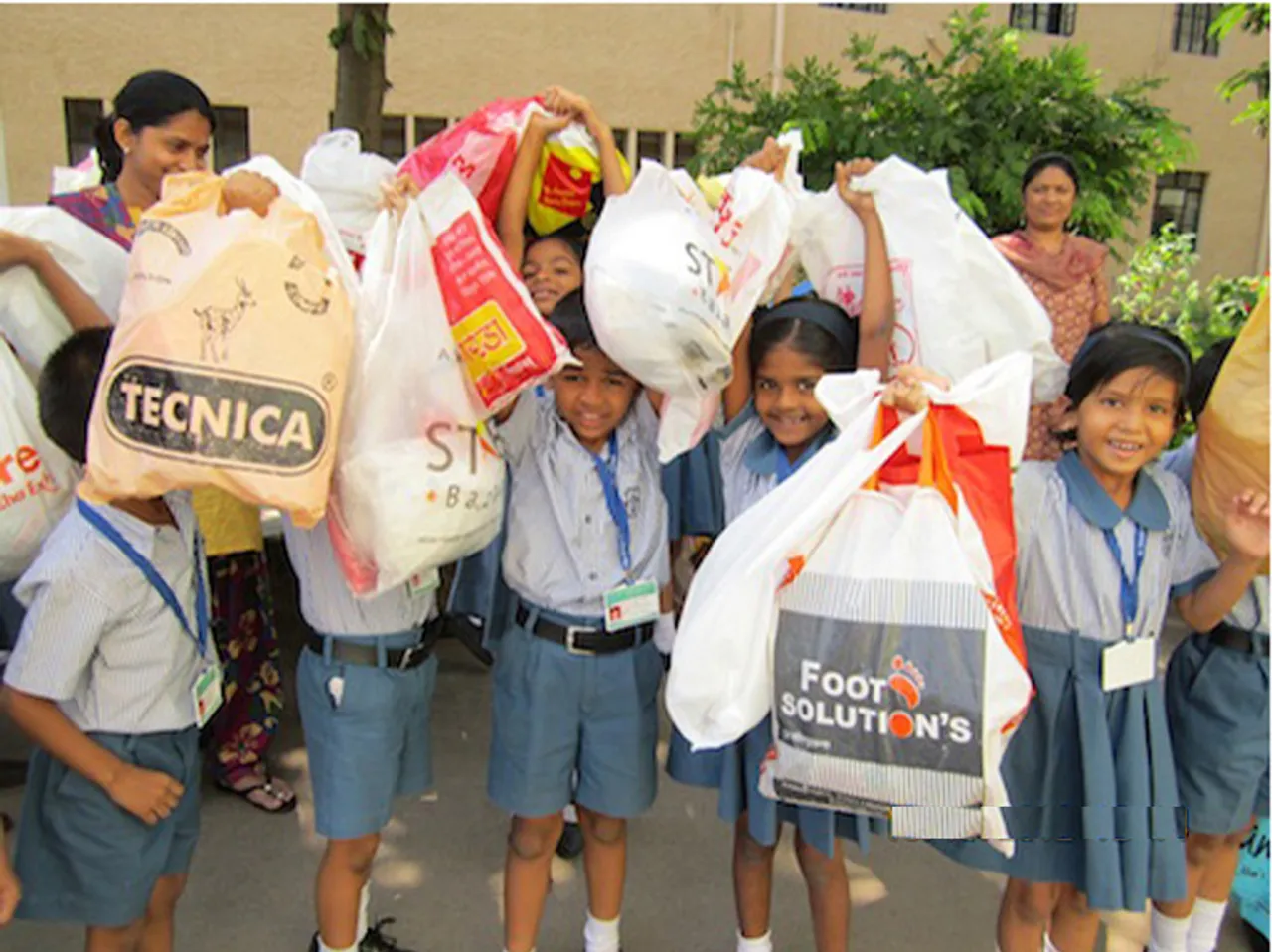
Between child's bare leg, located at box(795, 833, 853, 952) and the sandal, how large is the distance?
5.20 ft

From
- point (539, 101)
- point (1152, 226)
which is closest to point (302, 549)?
point (539, 101)

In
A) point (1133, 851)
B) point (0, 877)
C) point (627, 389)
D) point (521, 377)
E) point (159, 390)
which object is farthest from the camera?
point (627, 389)

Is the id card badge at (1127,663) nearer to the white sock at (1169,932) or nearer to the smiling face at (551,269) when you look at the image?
the white sock at (1169,932)

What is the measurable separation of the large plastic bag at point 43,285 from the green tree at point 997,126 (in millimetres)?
3414

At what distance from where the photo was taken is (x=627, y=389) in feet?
6.52

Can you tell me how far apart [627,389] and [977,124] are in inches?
144

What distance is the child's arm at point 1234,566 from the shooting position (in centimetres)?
165

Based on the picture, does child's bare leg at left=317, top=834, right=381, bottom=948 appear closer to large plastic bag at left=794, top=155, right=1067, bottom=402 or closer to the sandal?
the sandal

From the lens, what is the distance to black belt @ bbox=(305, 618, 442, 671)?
1888mm

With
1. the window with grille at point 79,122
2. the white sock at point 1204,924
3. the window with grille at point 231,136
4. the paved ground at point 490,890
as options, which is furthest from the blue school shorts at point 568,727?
the window with grille at point 79,122

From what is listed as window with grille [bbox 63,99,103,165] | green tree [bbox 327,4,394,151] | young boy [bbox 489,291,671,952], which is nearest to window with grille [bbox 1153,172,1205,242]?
green tree [bbox 327,4,394,151]

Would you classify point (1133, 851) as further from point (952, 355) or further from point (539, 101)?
point (539, 101)

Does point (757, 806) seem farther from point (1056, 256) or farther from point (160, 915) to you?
point (1056, 256)

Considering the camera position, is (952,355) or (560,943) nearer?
(952,355)
